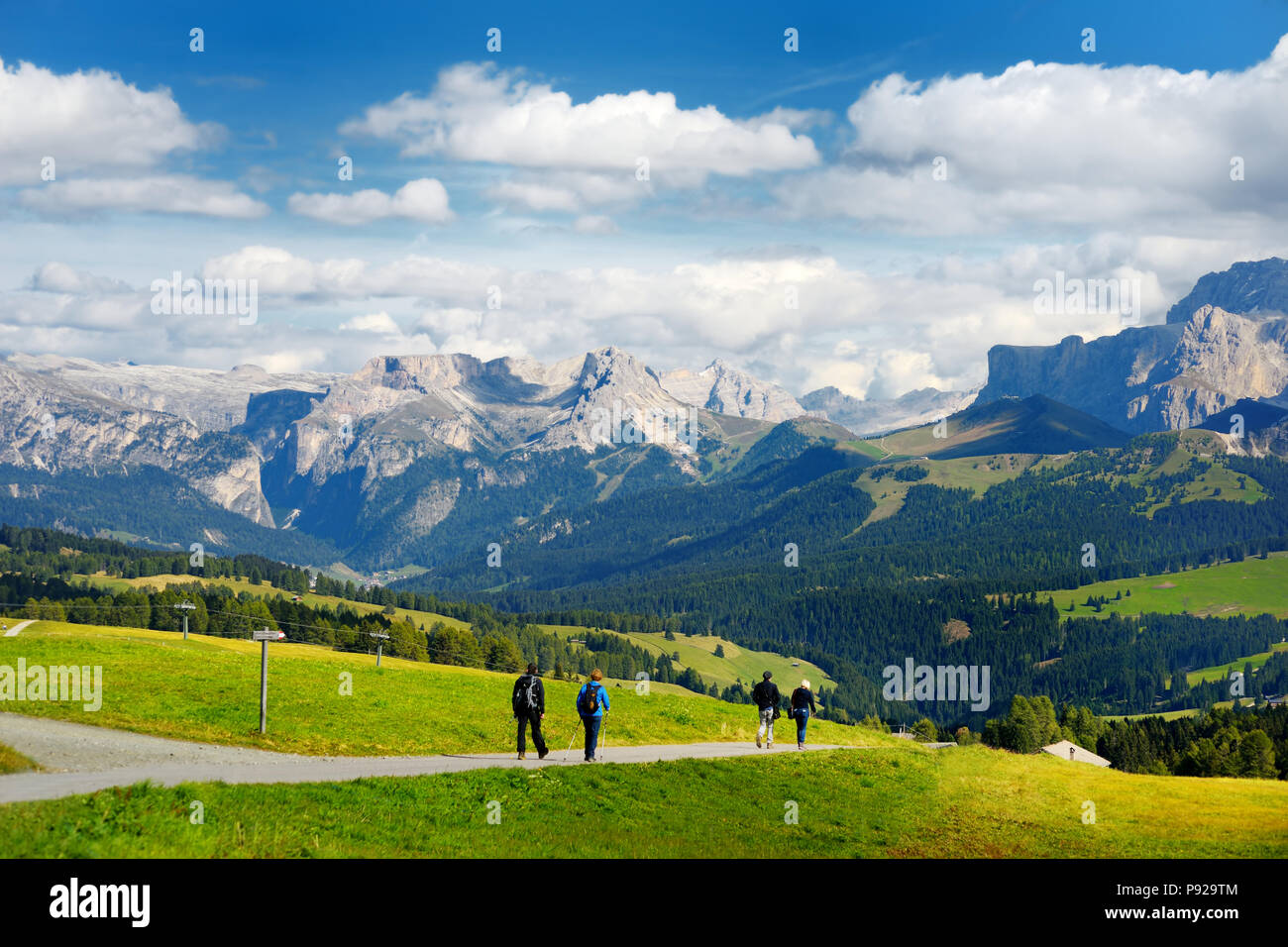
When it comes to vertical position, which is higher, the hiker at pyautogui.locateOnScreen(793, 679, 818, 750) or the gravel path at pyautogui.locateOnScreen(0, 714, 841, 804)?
the gravel path at pyautogui.locateOnScreen(0, 714, 841, 804)

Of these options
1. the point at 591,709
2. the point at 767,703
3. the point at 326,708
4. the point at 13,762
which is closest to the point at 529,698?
the point at 591,709

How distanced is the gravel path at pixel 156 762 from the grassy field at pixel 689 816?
262 centimetres

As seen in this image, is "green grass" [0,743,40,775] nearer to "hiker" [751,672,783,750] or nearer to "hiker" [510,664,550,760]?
"hiker" [510,664,550,760]

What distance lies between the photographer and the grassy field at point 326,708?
39562 millimetres

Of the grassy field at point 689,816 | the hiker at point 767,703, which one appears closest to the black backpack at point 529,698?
the grassy field at point 689,816

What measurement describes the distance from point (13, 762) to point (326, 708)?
54.2 ft

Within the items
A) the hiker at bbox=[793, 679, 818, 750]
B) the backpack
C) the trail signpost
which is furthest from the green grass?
the hiker at bbox=[793, 679, 818, 750]

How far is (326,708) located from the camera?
1784 inches

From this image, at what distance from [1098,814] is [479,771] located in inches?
941

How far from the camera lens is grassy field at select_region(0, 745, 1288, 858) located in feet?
75.5

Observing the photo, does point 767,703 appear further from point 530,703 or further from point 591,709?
point 530,703

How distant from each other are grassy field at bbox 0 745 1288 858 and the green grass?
22.6ft
